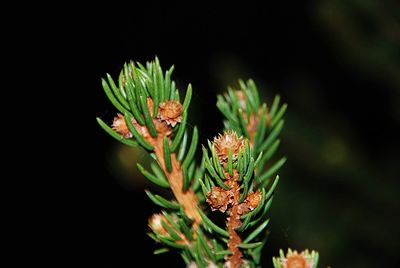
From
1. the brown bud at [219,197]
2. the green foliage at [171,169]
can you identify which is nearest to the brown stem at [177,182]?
the green foliage at [171,169]

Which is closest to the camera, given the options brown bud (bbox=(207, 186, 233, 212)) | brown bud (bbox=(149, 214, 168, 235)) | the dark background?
brown bud (bbox=(207, 186, 233, 212))

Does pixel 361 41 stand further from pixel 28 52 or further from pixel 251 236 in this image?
pixel 28 52

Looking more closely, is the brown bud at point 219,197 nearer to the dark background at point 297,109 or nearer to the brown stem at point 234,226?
the brown stem at point 234,226

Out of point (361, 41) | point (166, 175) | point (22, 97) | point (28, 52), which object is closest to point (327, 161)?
point (361, 41)

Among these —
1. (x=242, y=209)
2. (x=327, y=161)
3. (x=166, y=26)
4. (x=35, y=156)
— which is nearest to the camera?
(x=242, y=209)

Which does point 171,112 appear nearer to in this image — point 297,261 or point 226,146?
point 226,146

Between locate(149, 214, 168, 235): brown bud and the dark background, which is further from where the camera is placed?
the dark background

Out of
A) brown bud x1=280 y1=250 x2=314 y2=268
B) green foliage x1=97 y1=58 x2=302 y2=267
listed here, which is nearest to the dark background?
green foliage x1=97 y1=58 x2=302 y2=267

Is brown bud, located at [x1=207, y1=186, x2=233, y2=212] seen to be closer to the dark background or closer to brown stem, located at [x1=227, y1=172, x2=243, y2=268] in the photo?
brown stem, located at [x1=227, y1=172, x2=243, y2=268]
